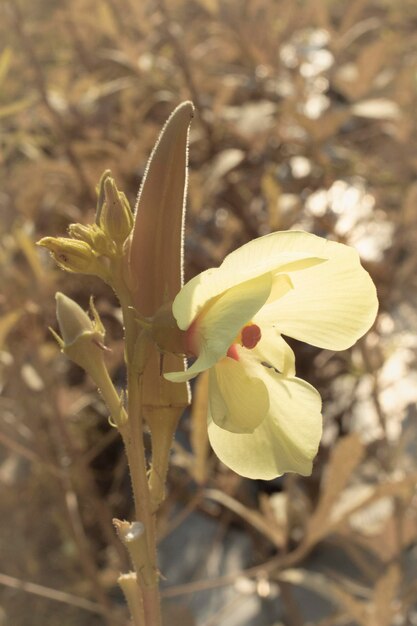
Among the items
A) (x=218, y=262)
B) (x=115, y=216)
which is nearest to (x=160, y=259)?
(x=115, y=216)

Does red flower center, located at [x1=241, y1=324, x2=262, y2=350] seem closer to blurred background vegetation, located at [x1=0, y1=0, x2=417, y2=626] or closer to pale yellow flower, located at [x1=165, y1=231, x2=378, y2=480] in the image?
pale yellow flower, located at [x1=165, y1=231, x2=378, y2=480]

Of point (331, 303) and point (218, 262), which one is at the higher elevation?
point (331, 303)

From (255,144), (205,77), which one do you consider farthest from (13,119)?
(255,144)

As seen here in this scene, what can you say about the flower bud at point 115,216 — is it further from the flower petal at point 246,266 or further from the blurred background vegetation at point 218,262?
the blurred background vegetation at point 218,262

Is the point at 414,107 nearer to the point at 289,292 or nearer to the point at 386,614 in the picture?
the point at 386,614

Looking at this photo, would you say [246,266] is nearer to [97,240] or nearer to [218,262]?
[97,240]

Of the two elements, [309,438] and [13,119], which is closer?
[309,438]

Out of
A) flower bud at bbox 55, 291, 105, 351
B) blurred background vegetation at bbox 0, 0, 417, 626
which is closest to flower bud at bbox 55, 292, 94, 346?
flower bud at bbox 55, 291, 105, 351
